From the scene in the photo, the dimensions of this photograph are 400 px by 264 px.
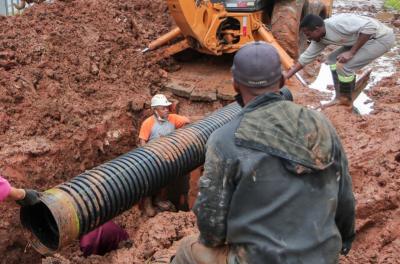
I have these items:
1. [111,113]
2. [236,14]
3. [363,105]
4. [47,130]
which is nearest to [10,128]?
[47,130]

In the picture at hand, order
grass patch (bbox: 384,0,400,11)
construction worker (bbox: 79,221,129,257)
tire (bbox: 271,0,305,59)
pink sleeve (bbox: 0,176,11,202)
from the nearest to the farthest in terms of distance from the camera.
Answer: pink sleeve (bbox: 0,176,11,202)
construction worker (bbox: 79,221,129,257)
tire (bbox: 271,0,305,59)
grass patch (bbox: 384,0,400,11)

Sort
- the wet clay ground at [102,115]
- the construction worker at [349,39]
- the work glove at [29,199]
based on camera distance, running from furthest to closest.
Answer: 1. the construction worker at [349,39]
2. the wet clay ground at [102,115]
3. the work glove at [29,199]

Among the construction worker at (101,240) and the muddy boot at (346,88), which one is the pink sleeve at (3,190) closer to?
the construction worker at (101,240)

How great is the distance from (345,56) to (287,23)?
2150mm

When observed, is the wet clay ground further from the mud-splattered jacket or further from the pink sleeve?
the mud-splattered jacket

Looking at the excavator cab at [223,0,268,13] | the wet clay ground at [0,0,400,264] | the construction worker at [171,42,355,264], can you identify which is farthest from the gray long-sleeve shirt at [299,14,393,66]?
the construction worker at [171,42,355,264]

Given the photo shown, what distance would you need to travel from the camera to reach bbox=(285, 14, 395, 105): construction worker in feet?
19.6

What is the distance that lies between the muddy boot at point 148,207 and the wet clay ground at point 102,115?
0.11m

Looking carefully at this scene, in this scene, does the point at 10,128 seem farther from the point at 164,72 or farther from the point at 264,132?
the point at 264,132

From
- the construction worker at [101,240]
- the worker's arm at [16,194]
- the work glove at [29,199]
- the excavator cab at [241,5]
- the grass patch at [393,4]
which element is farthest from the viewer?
the grass patch at [393,4]

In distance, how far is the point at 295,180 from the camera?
6.78 ft

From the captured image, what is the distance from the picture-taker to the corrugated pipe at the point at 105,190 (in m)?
3.85

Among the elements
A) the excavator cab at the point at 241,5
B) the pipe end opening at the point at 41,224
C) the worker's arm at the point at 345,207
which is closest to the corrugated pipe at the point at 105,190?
the pipe end opening at the point at 41,224

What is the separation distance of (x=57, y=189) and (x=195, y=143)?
1.78 metres
